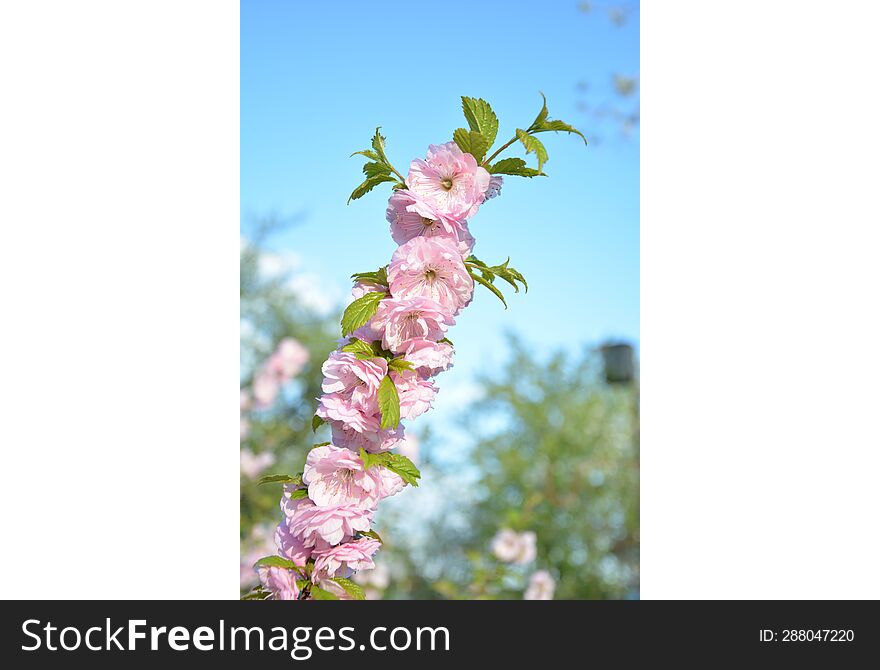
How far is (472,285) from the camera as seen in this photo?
3.48 ft

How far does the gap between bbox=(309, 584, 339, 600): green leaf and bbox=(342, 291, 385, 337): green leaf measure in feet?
1.17

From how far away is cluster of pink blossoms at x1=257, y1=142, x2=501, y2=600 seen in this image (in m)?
1.05

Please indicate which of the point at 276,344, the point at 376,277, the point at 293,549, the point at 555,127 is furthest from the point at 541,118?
the point at 276,344

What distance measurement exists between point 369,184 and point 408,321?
0.20 m

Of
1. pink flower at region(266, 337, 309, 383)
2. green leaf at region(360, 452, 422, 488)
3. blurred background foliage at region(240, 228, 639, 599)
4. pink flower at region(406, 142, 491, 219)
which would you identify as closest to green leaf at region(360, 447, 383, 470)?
green leaf at region(360, 452, 422, 488)

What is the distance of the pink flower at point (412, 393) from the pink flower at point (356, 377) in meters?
0.03

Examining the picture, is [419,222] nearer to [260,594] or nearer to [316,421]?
[316,421]

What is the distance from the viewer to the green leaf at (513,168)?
3.52 feet

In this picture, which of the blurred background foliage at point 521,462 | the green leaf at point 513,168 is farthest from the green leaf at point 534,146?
the blurred background foliage at point 521,462

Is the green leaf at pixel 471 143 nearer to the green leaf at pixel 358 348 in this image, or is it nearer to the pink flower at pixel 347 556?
the green leaf at pixel 358 348

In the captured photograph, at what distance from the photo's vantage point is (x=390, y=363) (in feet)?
3.49

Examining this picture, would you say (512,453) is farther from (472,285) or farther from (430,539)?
(472,285)
